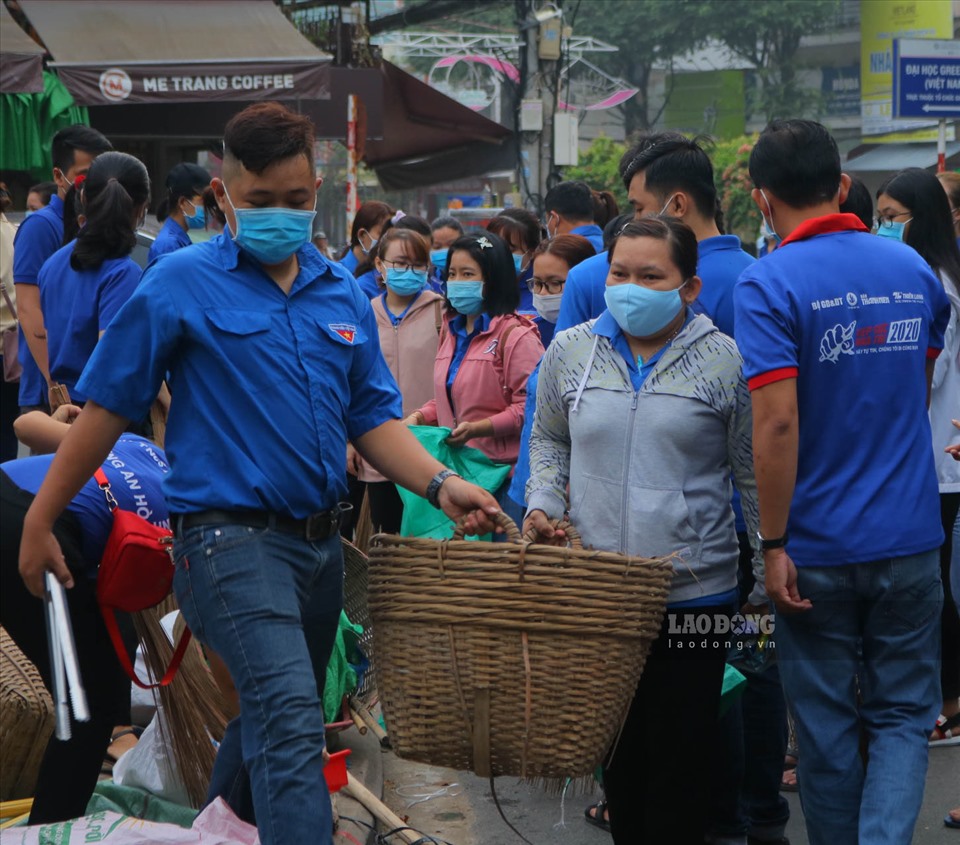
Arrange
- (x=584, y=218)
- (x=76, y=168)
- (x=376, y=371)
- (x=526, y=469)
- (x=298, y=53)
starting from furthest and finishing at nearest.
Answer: (x=298, y=53), (x=584, y=218), (x=76, y=168), (x=526, y=469), (x=376, y=371)

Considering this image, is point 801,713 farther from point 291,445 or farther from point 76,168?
point 76,168

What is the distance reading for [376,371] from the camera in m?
3.56

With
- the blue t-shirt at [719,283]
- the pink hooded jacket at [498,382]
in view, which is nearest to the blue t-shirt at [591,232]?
the pink hooded jacket at [498,382]

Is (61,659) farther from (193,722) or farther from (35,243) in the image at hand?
(35,243)

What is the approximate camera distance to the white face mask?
5906mm

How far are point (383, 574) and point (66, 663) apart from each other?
0.71 metres

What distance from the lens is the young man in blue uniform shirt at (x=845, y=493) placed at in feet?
10.9

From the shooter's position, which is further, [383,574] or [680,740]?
[680,740]

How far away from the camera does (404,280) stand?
6.94 meters

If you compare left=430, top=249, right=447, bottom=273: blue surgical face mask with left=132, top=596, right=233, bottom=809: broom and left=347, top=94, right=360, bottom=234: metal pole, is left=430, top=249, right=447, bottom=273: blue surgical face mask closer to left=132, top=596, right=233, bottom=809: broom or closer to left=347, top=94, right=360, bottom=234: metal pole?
left=132, top=596, right=233, bottom=809: broom

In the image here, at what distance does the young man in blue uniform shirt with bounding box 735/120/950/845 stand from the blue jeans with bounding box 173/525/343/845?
1105 mm

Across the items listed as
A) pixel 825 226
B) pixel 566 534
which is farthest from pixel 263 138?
pixel 825 226

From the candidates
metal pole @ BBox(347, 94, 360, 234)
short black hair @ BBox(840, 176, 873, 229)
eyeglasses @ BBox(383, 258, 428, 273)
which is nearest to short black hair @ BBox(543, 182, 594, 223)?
eyeglasses @ BBox(383, 258, 428, 273)

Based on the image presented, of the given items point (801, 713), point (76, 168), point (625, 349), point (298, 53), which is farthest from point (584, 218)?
point (298, 53)
